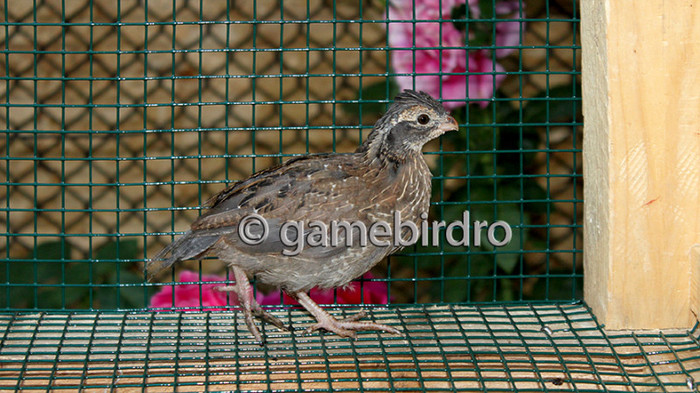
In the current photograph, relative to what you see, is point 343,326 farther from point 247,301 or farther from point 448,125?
point 448,125

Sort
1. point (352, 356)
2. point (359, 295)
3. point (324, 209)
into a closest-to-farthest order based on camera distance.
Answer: point (352, 356), point (324, 209), point (359, 295)

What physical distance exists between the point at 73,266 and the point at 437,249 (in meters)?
1.53

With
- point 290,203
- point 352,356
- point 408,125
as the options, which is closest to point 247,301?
point 290,203

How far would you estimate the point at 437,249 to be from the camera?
3900mm

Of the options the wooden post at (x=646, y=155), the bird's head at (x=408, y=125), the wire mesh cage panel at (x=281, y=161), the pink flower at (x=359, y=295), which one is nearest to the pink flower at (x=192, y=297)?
the wire mesh cage panel at (x=281, y=161)

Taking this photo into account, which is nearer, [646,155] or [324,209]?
[646,155]

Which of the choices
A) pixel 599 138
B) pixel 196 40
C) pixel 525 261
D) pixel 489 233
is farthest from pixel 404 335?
pixel 196 40

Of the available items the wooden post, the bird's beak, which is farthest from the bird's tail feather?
the wooden post

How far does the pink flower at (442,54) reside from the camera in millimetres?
3561

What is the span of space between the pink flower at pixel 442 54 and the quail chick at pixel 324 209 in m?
0.30

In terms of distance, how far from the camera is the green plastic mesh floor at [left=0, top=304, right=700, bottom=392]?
9.12ft

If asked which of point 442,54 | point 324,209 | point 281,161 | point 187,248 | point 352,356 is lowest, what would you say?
point 352,356

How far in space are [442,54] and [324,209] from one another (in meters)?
0.86

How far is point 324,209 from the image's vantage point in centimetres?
316
